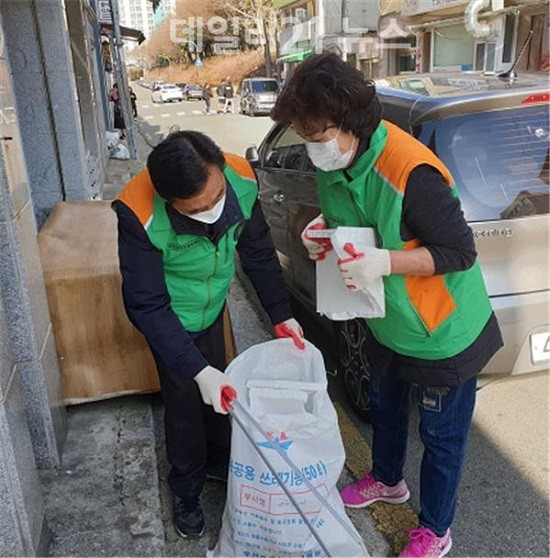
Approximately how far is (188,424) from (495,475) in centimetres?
148

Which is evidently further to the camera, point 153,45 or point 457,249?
point 153,45

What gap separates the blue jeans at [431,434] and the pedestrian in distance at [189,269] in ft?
1.51

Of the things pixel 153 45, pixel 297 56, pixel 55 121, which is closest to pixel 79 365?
pixel 55 121

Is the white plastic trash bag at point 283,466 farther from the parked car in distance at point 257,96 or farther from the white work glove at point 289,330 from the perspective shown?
the parked car in distance at point 257,96

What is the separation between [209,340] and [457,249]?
1.04 m

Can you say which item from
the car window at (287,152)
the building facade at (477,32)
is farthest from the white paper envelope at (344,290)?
the building facade at (477,32)

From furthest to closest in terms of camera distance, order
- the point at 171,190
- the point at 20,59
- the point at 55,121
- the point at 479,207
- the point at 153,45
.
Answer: the point at 153,45 < the point at 55,121 < the point at 20,59 < the point at 479,207 < the point at 171,190

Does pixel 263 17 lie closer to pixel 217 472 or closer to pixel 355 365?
pixel 355 365

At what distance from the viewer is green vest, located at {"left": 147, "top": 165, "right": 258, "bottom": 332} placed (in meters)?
1.93

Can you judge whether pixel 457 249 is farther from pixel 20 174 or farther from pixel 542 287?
pixel 20 174

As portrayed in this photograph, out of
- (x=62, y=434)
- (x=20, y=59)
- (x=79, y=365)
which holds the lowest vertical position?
(x=62, y=434)

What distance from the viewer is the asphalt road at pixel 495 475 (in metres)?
2.40

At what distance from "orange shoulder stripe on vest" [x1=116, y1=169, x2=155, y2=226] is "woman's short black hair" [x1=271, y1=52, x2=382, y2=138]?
501mm

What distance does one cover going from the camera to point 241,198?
2129 millimetres
